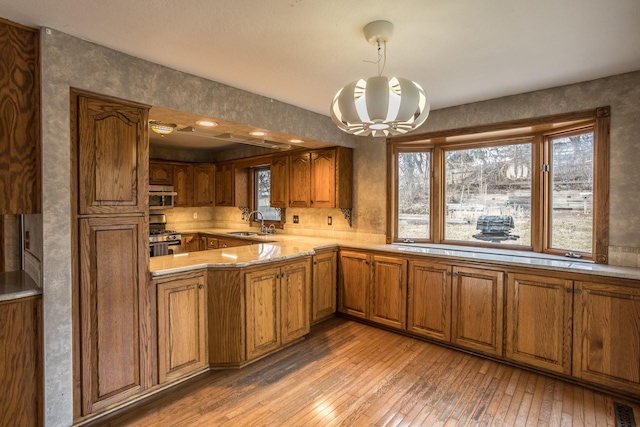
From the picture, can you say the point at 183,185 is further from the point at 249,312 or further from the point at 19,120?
the point at 19,120

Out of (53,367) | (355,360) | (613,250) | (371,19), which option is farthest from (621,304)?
(53,367)

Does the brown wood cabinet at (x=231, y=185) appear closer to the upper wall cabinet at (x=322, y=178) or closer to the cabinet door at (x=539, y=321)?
the upper wall cabinet at (x=322, y=178)

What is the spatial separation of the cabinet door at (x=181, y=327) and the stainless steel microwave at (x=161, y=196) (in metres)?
3.02

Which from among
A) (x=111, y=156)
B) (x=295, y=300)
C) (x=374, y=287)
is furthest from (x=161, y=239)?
(x=374, y=287)

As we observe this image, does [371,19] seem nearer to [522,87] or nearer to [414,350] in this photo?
[522,87]

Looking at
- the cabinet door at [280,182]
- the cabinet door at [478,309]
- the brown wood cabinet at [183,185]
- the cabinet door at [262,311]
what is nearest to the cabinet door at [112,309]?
the cabinet door at [262,311]

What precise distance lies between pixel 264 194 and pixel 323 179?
1610mm

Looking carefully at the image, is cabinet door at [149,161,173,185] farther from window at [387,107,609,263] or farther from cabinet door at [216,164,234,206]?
window at [387,107,609,263]

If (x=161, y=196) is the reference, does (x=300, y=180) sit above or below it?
above

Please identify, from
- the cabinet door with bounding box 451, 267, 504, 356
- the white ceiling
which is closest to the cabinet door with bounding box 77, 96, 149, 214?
the white ceiling

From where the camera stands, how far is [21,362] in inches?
75.4

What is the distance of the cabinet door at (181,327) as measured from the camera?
247 centimetres

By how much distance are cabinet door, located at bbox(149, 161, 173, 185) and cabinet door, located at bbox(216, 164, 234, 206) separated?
77 centimetres

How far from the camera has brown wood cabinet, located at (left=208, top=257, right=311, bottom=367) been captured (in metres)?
2.79
